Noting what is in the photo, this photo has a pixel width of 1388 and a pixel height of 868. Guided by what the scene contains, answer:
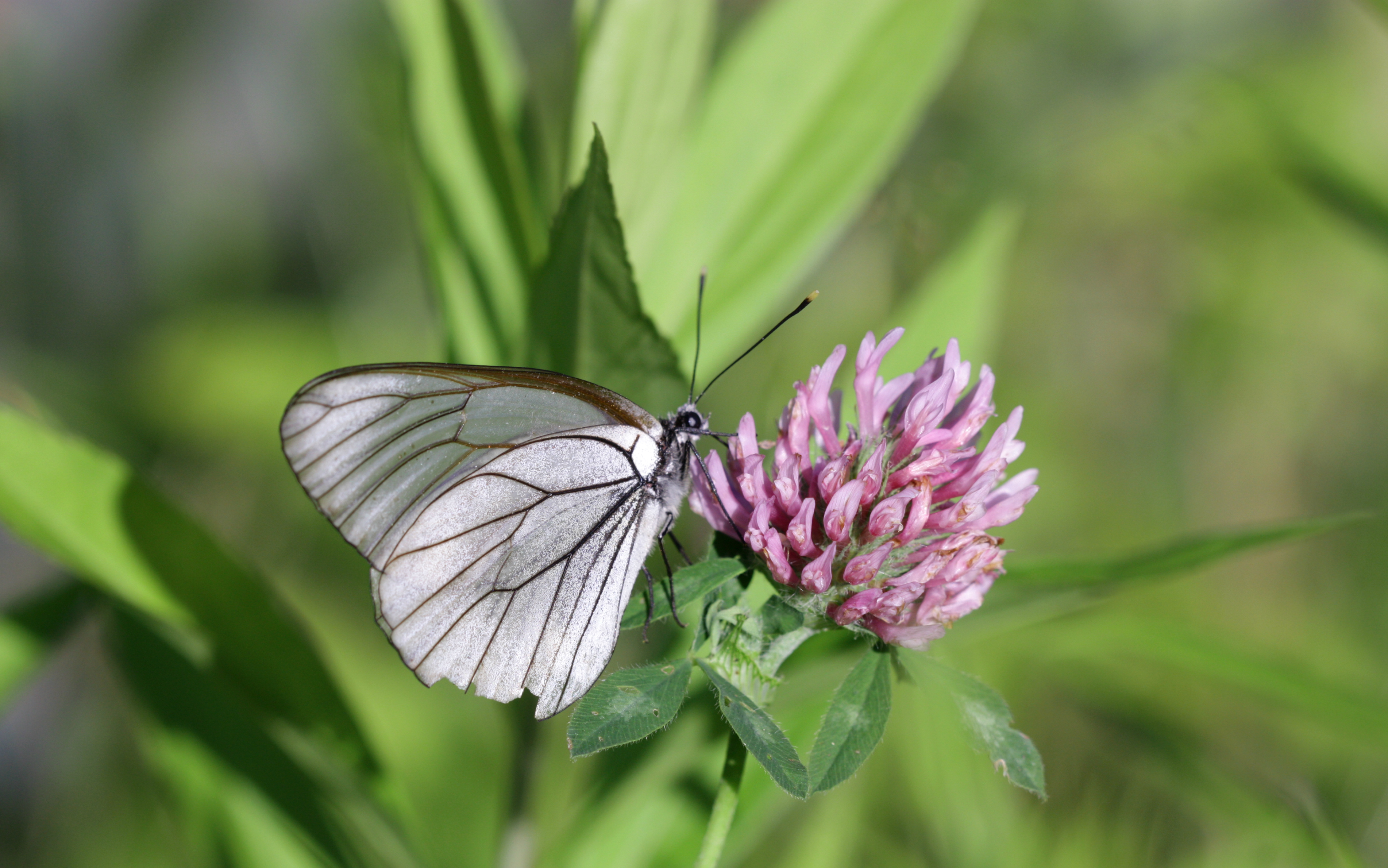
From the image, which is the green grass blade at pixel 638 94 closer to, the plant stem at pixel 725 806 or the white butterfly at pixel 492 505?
the white butterfly at pixel 492 505

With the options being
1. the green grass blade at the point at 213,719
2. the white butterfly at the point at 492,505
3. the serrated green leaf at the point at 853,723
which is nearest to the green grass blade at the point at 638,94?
the white butterfly at the point at 492,505

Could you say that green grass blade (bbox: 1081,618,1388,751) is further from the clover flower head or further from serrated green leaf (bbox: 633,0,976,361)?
serrated green leaf (bbox: 633,0,976,361)

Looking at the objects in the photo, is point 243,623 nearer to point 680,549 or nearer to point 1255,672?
point 680,549

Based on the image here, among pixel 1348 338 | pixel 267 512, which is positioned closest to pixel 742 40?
pixel 267 512

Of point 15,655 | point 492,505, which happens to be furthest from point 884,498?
point 15,655

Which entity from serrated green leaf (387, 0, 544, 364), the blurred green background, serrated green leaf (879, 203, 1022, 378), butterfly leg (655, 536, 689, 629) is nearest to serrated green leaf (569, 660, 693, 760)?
butterfly leg (655, 536, 689, 629)

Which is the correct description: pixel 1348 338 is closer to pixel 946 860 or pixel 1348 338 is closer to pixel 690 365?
pixel 946 860
